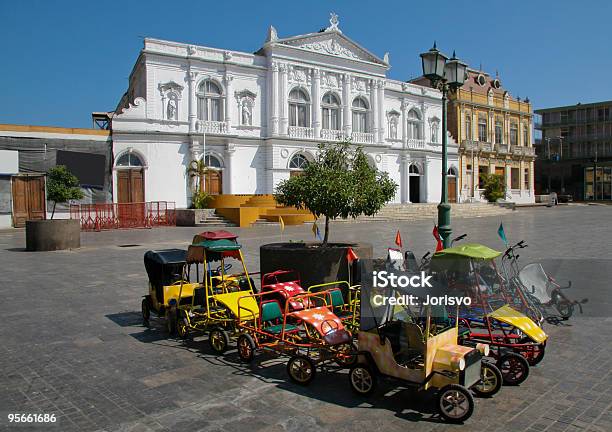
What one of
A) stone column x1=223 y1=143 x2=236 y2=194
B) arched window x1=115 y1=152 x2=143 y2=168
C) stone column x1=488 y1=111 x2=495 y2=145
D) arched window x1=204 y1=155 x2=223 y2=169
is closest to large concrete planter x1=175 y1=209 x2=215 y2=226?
arched window x1=115 y1=152 x2=143 y2=168

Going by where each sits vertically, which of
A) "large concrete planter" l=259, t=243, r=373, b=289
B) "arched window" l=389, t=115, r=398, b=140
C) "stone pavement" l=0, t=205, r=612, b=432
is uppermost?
"arched window" l=389, t=115, r=398, b=140

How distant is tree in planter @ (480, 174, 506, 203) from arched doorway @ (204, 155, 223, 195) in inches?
1096

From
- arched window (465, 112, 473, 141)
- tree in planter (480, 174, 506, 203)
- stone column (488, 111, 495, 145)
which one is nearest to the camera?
tree in planter (480, 174, 506, 203)

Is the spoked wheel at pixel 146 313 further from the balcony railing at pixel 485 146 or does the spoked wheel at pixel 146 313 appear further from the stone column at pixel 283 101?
the balcony railing at pixel 485 146

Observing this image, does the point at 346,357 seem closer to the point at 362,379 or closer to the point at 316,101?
the point at 362,379

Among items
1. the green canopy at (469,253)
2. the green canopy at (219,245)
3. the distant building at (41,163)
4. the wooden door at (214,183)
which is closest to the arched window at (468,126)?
the wooden door at (214,183)

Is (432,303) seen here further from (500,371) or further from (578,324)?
(578,324)

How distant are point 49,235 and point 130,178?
13973mm

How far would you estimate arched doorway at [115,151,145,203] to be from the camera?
3050 centimetres

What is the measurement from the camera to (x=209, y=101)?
34.0m

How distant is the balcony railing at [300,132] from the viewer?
36688 mm

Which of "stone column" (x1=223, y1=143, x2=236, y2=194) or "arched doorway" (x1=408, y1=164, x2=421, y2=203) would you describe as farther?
"arched doorway" (x1=408, y1=164, x2=421, y2=203)

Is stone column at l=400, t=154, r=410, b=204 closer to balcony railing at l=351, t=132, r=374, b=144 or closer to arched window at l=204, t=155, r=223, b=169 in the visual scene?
balcony railing at l=351, t=132, r=374, b=144

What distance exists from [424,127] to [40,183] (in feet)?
104
